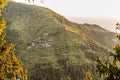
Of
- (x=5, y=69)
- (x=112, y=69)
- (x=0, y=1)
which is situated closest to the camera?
(x=0, y=1)

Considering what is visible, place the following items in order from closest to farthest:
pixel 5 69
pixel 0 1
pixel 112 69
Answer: pixel 0 1, pixel 5 69, pixel 112 69

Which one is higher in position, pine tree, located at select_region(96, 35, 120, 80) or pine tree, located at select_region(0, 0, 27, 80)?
pine tree, located at select_region(0, 0, 27, 80)

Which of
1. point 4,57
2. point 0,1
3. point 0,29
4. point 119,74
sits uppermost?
point 0,1

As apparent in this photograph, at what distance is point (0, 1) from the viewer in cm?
1408

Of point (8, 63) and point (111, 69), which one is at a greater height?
point (8, 63)

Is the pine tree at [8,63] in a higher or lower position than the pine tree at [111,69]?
higher

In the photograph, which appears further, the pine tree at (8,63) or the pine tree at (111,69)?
the pine tree at (111,69)

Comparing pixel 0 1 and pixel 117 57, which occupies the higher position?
pixel 0 1

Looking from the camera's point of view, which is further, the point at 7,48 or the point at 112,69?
the point at 112,69

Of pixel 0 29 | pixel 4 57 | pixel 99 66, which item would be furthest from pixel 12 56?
pixel 99 66

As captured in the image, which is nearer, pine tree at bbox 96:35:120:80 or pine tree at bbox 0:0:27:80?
pine tree at bbox 0:0:27:80

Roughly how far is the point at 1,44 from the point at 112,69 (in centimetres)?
724

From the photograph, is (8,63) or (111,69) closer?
(8,63)

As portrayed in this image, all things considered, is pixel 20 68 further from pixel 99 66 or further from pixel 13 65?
pixel 99 66
